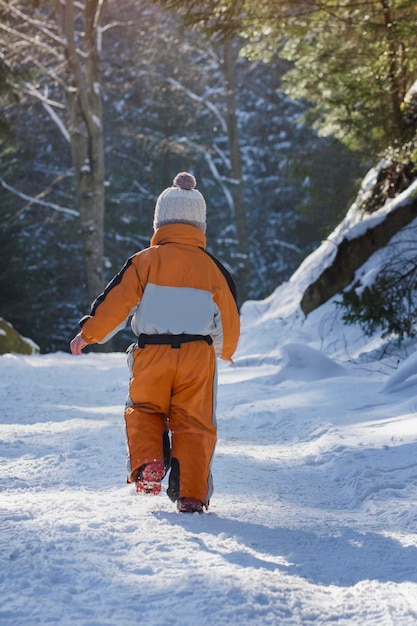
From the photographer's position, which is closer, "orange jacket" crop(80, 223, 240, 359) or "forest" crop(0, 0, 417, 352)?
"orange jacket" crop(80, 223, 240, 359)

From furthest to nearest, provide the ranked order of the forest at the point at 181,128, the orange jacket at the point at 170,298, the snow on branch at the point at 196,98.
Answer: the snow on branch at the point at 196,98, the forest at the point at 181,128, the orange jacket at the point at 170,298

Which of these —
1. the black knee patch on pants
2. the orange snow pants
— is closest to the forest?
the orange snow pants

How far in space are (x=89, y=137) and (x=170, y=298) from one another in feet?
47.1

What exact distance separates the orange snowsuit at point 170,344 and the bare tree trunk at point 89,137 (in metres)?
13.4

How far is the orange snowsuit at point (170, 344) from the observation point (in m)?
3.74

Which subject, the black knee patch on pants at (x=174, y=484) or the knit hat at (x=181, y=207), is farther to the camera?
the knit hat at (x=181, y=207)

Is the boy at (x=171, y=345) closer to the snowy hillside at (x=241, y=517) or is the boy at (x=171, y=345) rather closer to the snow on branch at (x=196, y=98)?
the snowy hillside at (x=241, y=517)

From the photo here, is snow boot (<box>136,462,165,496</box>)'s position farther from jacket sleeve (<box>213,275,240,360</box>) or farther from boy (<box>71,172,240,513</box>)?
jacket sleeve (<box>213,275,240,360</box>)

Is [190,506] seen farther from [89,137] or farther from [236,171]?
[236,171]

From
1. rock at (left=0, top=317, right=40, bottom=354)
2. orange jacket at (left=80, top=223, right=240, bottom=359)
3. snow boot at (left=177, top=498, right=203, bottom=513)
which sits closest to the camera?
snow boot at (left=177, top=498, right=203, bottom=513)

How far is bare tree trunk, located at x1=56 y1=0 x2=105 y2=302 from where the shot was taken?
17.2m

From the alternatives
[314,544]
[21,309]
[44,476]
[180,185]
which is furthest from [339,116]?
[21,309]

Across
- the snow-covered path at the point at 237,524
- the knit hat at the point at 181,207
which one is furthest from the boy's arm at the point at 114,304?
the snow-covered path at the point at 237,524

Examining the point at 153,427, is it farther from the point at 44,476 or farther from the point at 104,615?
the point at 104,615
